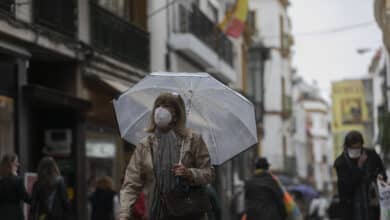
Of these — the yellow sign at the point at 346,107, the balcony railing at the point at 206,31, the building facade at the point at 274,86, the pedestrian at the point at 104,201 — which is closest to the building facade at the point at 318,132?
the yellow sign at the point at 346,107

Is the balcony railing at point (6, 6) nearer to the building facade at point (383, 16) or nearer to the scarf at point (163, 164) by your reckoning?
the scarf at point (163, 164)

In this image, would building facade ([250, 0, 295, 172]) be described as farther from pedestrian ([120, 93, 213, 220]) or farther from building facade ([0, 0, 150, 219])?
pedestrian ([120, 93, 213, 220])

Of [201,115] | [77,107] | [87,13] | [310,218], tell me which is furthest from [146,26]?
[201,115]

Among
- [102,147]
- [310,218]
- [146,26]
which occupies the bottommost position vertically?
[310,218]

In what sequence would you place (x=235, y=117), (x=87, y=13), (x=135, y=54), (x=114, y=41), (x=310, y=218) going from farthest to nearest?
(x=310, y=218) < (x=135, y=54) < (x=114, y=41) < (x=87, y=13) < (x=235, y=117)

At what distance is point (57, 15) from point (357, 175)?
8.78 metres

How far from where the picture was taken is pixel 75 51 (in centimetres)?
1934

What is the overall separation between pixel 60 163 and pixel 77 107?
1.41 m

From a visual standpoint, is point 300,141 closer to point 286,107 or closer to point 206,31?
point 286,107

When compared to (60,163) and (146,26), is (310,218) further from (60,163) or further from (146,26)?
(60,163)

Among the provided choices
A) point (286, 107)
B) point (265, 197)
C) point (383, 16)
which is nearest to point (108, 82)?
point (265, 197)

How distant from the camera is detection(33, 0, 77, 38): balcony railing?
17.7 meters

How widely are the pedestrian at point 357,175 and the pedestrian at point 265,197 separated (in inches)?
101

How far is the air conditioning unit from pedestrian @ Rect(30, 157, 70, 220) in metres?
6.38
